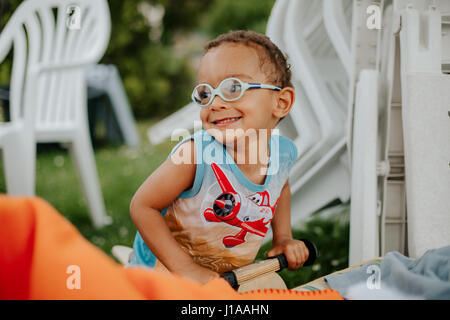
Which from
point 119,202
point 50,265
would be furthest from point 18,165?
point 50,265

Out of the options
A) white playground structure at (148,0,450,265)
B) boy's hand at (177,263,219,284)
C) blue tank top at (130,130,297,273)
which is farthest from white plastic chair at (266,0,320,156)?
boy's hand at (177,263,219,284)

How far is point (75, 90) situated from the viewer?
65.6 inches

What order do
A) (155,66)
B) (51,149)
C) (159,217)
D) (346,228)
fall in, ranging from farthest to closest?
(155,66) → (51,149) → (346,228) → (159,217)

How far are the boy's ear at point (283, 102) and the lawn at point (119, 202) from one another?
21cm

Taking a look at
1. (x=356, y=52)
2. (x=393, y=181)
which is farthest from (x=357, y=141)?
(x=356, y=52)

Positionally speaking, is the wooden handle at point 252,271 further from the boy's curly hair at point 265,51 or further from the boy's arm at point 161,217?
the boy's curly hair at point 265,51

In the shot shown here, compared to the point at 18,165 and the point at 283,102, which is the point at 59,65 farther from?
the point at 283,102

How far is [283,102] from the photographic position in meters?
0.79

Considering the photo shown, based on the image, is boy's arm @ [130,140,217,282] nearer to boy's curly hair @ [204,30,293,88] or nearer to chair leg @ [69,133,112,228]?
boy's curly hair @ [204,30,293,88]

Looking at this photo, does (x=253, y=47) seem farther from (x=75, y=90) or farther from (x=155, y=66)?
(x=155, y=66)

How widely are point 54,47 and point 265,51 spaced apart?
129 centimetres

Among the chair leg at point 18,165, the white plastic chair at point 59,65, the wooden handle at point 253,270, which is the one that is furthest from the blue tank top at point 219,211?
the white plastic chair at point 59,65

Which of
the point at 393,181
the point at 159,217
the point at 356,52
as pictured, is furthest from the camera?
the point at 356,52

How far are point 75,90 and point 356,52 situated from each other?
1.14 meters
